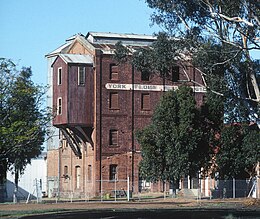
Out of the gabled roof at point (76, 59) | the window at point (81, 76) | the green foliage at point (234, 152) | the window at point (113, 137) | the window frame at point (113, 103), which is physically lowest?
the green foliage at point (234, 152)

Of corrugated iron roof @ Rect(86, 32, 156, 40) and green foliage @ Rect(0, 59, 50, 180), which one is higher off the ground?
corrugated iron roof @ Rect(86, 32, 156, 40)

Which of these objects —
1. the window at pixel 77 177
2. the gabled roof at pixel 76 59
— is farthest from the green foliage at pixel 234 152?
the window at pixel 77 177

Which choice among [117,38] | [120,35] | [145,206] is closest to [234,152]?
[145,206]

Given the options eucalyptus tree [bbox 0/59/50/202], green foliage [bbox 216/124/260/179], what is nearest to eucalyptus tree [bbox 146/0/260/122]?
green foliage [bbox 216/124/260/179]

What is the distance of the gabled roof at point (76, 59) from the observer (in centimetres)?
7162

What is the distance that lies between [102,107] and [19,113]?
37.4 ft

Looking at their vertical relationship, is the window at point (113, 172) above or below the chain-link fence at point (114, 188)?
above

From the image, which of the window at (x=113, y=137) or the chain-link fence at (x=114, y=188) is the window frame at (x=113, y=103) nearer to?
the window at (x=113, y=137)

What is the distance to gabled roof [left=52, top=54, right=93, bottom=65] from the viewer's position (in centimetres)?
7162

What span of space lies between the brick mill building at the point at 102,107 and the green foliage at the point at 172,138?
11543mm

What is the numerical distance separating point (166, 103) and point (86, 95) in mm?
15129

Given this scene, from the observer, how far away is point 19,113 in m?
63.7

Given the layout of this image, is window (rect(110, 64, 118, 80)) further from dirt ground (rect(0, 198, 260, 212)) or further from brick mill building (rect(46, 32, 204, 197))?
dirt ground (rect(0, 198, 260, 212))

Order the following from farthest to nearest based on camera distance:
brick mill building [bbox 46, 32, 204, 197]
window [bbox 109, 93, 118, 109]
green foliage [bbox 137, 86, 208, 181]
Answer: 1. window [bbox 109, 93, 118, 109]
2. brick mill building [bbox 46, 32, 204, 197]
3. green foliage [bbox 137, 86, 208, 181]
